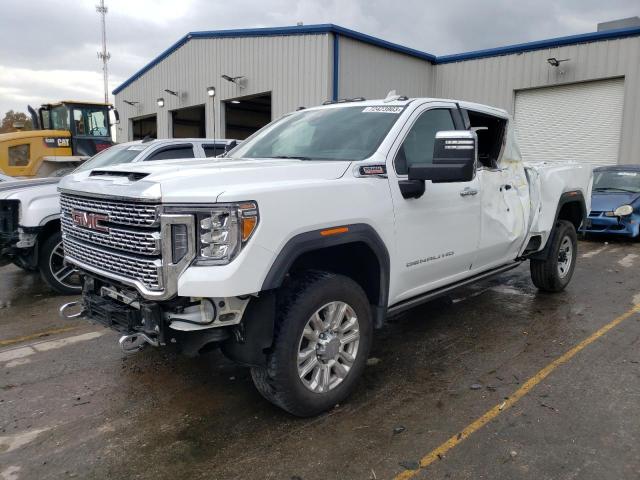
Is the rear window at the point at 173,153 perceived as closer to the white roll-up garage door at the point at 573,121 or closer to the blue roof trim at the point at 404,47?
the blue roof trim at the point at 404,47

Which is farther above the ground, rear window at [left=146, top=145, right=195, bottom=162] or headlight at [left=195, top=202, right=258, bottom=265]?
rear window at [left=146, top=145, right=195, bottom=162]

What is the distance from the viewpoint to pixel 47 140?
1285cm

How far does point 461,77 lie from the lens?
1841cm

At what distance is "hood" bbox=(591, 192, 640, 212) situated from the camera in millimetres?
10773

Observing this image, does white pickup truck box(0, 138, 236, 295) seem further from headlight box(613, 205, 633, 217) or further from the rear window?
headlight box(613, 205, 633, 217)

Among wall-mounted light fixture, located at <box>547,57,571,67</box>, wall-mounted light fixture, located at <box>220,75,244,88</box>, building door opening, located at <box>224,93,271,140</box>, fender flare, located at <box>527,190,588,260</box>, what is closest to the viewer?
fender flare, located at <box>527,190,588,260</box>

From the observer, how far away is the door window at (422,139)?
152 inches

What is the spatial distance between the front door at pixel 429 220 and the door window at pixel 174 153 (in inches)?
164

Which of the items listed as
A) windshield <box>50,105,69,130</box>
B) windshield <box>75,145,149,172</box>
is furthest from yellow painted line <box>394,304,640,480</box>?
windshield <box>50,105,69,130</box>

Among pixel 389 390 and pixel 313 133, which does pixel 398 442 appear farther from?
pixel 313 133

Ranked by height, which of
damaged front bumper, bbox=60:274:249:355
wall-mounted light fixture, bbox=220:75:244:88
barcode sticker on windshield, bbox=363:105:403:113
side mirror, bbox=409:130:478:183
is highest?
wall-mounted light fixture, bbox=220:75:244:88

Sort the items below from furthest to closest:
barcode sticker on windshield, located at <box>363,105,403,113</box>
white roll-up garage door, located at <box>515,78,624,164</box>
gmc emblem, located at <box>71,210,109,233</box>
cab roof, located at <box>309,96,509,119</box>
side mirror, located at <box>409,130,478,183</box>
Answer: white roll-up garage door, located at <box>515,78,624,164</box>
cab roof, located at <box>309,96,509,119</box>
barcode sticker on windshield, located at <box>363,105,403,113</box>
side mirror, located at <box>409,130,478,183</box>
gmc emblem, located at <box>71,210,109,233</box>

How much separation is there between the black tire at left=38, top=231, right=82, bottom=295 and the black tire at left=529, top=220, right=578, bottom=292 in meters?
5.46

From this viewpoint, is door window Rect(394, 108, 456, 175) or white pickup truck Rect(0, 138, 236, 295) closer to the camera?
door window Rect(394, 108, 456, 175)
